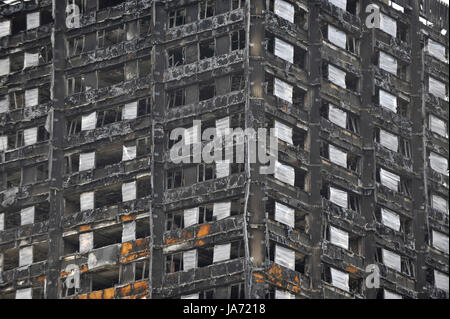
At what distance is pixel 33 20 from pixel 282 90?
22.1m

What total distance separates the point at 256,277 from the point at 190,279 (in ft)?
16.2

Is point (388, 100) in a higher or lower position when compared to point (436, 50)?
lower

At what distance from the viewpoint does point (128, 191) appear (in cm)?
11694

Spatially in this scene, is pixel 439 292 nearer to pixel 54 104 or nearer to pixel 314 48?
pixel 314 48

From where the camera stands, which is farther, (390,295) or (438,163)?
(438,163)

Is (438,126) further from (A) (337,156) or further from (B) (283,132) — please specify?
(B) (283,132)

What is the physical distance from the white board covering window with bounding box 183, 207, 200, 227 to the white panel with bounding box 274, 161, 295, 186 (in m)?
5.72

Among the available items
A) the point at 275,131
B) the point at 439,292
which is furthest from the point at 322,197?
the point at 439,292

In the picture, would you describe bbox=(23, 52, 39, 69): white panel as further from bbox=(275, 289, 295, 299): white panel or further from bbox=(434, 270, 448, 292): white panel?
bbox=(434, 270, 448, 292): white panel

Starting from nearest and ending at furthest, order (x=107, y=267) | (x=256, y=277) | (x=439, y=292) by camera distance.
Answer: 1. (x=256, y=277)
2. (x=107, y=267)
3. (x=439, y=292)

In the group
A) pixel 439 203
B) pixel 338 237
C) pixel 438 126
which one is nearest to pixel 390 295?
pixel 338 237

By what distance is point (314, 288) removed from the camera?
11231 centimetres

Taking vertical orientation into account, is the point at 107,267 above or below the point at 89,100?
below

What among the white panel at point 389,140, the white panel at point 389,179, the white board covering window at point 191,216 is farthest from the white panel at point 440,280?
the white board covering window at point 191,216
